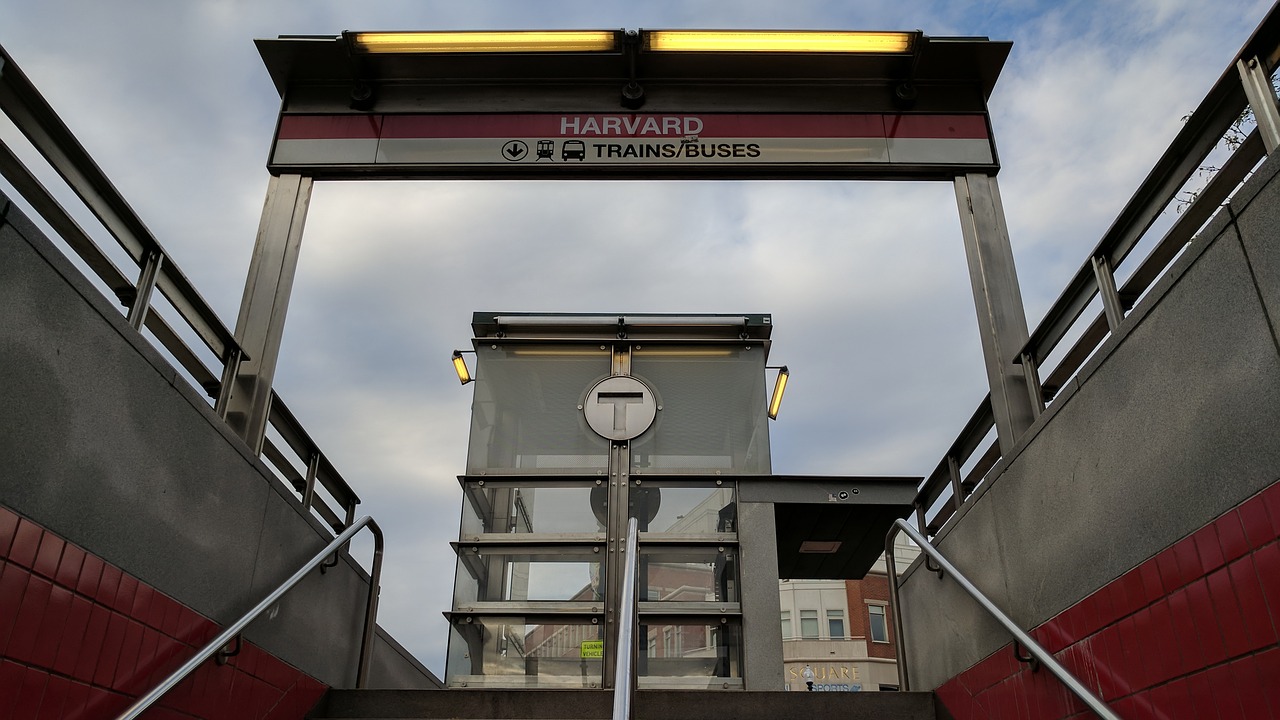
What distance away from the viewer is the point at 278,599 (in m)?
4.30

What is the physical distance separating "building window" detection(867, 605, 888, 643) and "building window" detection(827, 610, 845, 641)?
1.11 m

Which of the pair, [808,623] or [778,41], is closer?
[778,41]

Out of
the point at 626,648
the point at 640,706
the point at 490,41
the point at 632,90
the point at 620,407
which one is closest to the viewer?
the point at 626,648

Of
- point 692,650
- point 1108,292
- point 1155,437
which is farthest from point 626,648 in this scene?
point 692,650

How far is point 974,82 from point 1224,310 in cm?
372

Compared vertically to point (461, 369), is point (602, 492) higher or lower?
lower

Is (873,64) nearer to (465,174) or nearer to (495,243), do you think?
(465,174)

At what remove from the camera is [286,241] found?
536 centimetres

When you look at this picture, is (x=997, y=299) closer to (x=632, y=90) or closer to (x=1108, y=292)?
(x=1108, y=292)

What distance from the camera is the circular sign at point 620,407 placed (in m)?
7.06

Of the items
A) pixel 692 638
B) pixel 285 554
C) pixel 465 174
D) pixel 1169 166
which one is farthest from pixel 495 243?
pixel 1169 166

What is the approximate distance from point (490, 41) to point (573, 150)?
793 mm

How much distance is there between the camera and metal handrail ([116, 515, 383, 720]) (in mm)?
3178

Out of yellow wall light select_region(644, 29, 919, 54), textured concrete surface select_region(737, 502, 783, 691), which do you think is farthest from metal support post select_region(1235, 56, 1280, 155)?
textured concrete surface select_region(737, 502, 783, 691)
